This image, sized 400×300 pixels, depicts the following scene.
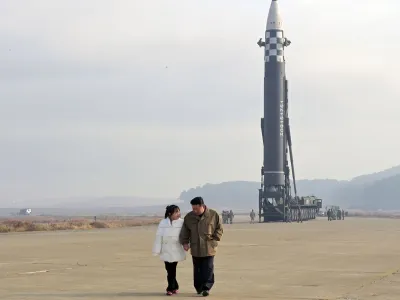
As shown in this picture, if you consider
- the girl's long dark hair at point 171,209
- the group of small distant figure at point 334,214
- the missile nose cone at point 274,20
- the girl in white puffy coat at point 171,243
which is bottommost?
the girl in white puffy coat at point 171,243

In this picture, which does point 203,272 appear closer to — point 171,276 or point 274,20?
point 171,276

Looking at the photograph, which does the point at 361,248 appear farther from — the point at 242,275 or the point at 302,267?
the point at 242,275

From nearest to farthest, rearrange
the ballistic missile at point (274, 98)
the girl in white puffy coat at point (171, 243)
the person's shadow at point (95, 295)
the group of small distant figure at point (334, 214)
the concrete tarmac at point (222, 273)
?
1. the person's shadow at point (95, 295)
2. the girl in white puffy coat at point (171, 243)
3. the concrete tarmac at point (222, 273)
4. the ballistic missile at point (274, 98)
5. the group of small distant figure at point (334, 214)

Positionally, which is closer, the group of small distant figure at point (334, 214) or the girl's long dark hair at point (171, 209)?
the girl's long dark hair at point (171, 209)

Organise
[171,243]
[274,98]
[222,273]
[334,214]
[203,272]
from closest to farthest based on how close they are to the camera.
→ [203,272] < [171,243] < [222,273] < [274,98] < [334,214]

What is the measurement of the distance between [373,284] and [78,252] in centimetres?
1132

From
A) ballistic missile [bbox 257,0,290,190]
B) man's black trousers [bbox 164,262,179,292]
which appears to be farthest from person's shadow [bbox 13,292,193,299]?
ballistic missile [bbox 257,0,290,190]

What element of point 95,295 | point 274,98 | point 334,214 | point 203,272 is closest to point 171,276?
point 203,272

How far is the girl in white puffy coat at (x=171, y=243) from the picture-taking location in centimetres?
1297

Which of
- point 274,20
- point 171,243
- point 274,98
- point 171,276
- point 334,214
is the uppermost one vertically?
point 274,20

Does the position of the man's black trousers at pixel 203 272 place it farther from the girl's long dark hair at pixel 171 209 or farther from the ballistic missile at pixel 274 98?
the ballistic missile at pixel 274 98

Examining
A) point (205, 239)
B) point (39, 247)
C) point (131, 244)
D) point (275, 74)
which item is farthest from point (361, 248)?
point (275, 74)

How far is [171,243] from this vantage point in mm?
13031

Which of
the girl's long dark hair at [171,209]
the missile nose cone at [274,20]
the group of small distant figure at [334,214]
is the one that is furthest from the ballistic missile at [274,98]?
the girl's long dark hair at [171,209]
